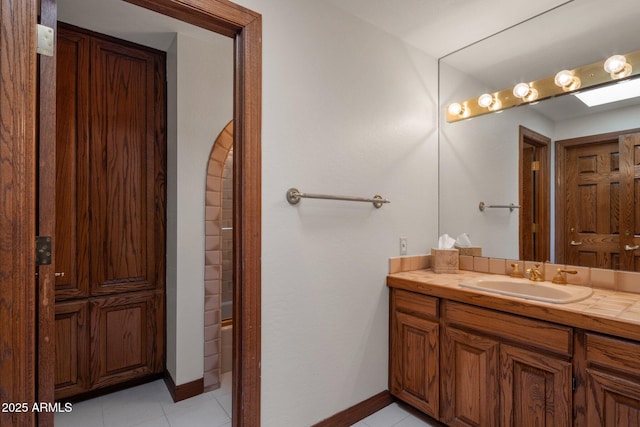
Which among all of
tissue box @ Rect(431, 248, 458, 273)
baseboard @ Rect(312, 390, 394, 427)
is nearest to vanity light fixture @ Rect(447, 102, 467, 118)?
tissue box @ Rect(431, 248, 458, 273)

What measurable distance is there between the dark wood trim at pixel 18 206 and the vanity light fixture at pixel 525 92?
2.32 metres

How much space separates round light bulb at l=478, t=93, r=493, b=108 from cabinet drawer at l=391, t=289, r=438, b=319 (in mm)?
1348

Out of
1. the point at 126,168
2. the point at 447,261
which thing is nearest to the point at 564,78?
the point at 447,261

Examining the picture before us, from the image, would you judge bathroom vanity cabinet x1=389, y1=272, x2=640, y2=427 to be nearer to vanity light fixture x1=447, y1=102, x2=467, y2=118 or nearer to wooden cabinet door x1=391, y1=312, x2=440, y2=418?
wooden cabinet door x1=391, y1=312, x2=440, y2=418

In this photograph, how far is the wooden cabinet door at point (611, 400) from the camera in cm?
112

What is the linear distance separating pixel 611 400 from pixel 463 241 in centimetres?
117

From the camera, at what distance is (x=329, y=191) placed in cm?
171

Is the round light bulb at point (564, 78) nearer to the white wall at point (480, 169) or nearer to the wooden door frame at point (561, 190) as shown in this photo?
the white wall at point (480, 169)

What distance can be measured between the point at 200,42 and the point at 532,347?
263 centimetres

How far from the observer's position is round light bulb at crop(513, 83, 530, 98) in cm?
191

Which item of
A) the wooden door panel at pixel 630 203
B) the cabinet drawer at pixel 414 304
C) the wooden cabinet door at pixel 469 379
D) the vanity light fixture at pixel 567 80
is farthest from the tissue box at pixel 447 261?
the vanity light fixture at pixel 567 80

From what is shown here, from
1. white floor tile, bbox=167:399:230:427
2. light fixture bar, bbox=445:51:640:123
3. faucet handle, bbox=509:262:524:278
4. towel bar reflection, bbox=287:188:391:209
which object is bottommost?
white floor tile, bbox=167:399:230:427

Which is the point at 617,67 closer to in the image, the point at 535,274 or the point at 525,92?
the point at 525,92

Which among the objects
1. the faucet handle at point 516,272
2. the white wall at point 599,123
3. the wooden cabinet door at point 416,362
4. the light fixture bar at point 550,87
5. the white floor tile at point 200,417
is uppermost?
the light fixture bar at point 550,87
